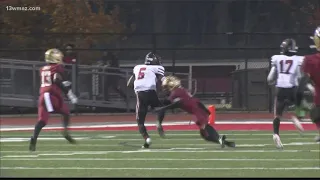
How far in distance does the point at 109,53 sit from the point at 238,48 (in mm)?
3833

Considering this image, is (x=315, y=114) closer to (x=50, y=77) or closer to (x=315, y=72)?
(x=315, y=72)

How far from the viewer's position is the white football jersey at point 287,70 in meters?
12.6

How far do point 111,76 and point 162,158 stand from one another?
11569 mm

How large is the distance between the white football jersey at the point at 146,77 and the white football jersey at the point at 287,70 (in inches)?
82.8

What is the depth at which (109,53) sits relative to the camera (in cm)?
2320

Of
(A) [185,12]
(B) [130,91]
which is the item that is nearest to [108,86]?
(B) [130,91]

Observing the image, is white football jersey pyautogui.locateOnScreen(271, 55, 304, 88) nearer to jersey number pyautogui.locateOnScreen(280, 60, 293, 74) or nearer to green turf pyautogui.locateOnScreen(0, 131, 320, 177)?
jersey number pyautogui.locateOnScreen(280, 60, 293, 74)

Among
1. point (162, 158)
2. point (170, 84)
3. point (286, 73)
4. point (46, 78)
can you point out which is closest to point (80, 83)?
point (46, 78)

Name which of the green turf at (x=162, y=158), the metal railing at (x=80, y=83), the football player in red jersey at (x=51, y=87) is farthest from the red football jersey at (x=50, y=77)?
the metal railing at (x=80, y=83)

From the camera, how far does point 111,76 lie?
22.5 meters

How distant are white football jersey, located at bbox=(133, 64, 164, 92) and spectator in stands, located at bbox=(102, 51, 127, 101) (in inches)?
353

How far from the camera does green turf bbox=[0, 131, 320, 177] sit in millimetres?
9477

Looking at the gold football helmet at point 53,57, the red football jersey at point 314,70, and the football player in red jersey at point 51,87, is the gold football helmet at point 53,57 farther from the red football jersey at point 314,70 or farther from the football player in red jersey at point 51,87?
the red football jersey at point 314,70

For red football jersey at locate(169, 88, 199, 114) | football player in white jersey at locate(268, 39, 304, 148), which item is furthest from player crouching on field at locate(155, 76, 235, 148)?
football player in white jersey at locate(268, 39, 304, 148)
